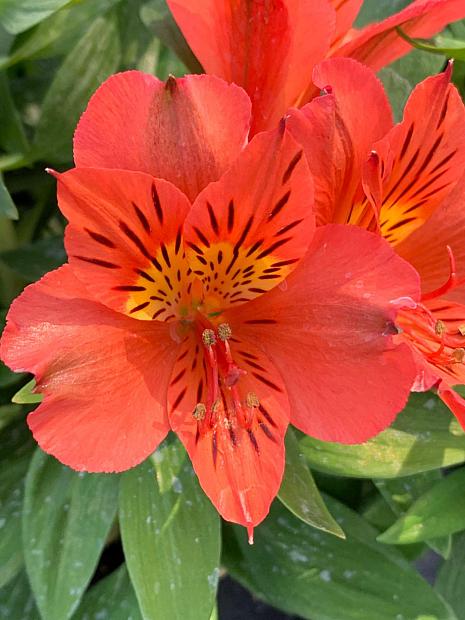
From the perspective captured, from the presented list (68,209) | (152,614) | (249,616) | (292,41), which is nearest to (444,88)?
(292,41)

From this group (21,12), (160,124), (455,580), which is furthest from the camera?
(455,580)

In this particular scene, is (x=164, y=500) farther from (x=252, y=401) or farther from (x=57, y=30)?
(x=57, y=30)

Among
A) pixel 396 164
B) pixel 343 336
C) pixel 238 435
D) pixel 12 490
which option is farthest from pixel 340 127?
pixel 12 490

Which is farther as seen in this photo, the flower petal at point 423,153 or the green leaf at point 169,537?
the green leaf at point 169,537

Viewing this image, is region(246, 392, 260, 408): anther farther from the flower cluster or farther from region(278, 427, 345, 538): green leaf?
region(278, 427, 345, 538): green leaf

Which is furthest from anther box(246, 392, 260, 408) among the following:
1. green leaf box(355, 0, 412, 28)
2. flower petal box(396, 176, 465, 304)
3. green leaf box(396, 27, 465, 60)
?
green leaf box(355, 0, 412, 28)

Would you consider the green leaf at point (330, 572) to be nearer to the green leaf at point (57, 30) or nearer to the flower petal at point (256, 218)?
the flower petal at point (256, 218)

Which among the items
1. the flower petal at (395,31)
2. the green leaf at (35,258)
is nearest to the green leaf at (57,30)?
the green leaf at (35,258)
